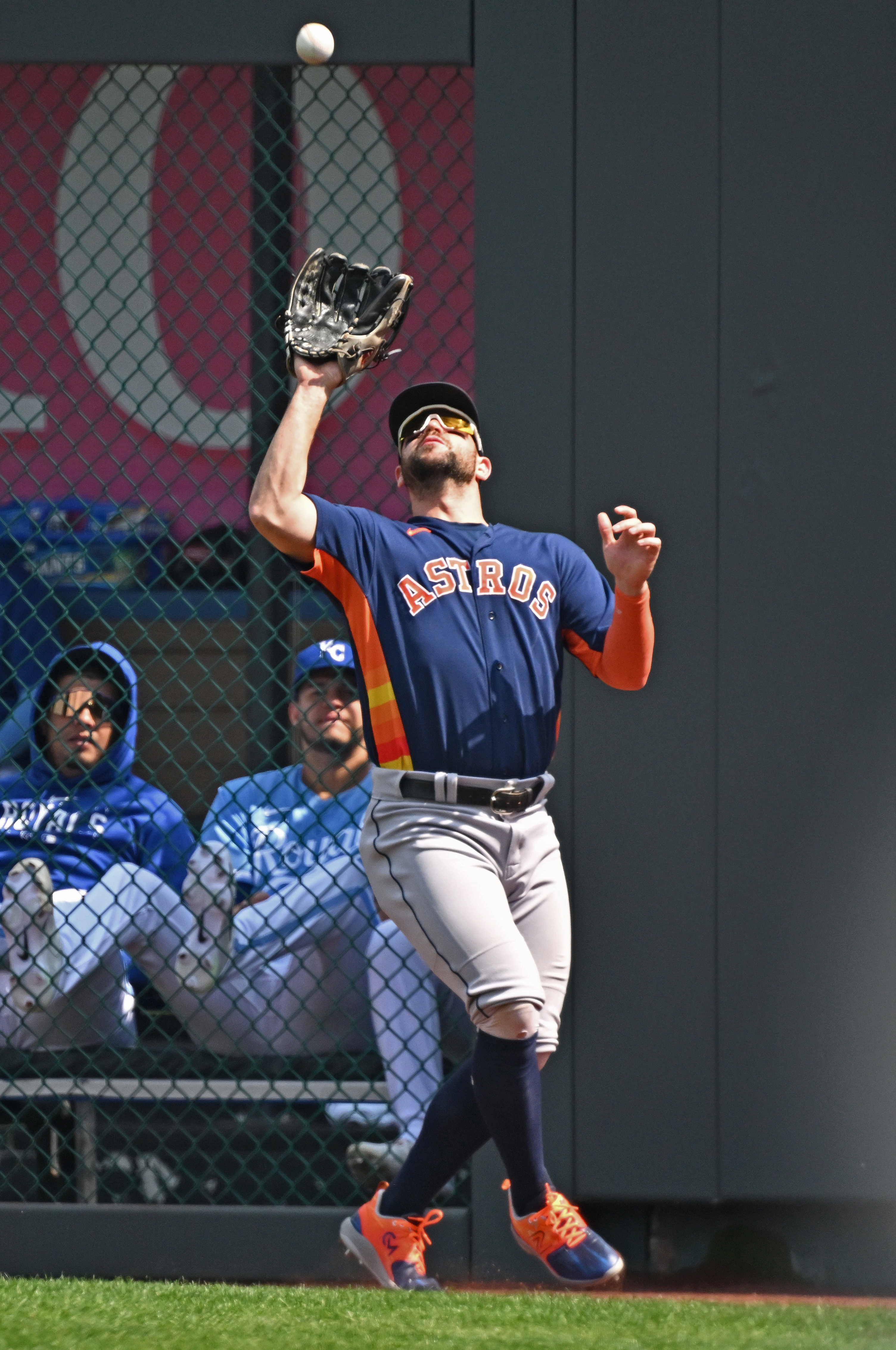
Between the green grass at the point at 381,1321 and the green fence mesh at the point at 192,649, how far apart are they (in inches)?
18.1

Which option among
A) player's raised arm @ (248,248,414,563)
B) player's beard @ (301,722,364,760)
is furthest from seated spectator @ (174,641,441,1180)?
player's raised arm @ (248,248,414,563)

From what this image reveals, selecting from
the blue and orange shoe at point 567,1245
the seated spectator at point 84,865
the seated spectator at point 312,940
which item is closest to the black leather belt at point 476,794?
the seated spectator at point 312,940

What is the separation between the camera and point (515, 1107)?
2633mm

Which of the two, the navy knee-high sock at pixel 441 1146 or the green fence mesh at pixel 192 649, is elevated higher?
the green fence mesh at pixel 192 649

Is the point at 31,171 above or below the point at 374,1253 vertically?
above

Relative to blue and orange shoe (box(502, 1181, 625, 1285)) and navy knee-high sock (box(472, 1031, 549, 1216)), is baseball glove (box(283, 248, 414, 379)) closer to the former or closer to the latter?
navy knee-high sock (box(472, 1031, 549, 1216))

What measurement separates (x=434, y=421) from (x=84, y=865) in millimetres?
1617

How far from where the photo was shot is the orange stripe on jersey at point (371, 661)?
276 cm

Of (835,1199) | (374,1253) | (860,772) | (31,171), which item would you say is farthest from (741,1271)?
(31,171)

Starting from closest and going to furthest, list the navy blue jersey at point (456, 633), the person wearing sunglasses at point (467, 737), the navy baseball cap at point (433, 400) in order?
the person wearing sunglasses at point (467, 737) → the navy blue jersey at point (456, 633) → the navy baseball cap at point (433, 400)

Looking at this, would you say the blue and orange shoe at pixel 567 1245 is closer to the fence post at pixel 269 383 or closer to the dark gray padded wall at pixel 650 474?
the dark gray padded wall at pixel 650 474

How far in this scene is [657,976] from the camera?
3.38m

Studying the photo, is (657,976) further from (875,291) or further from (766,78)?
(766,78)

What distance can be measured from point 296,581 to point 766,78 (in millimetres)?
1853
